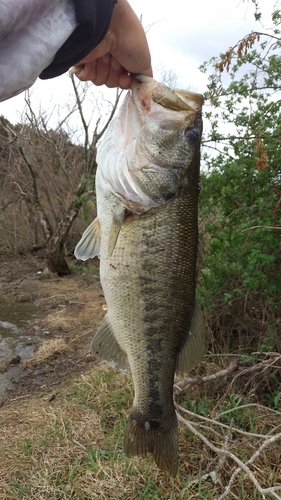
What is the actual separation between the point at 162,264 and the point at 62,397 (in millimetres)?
3424

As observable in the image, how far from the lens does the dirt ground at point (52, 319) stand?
5.46 meters

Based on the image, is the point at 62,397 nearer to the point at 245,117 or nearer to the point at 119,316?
the point at 119,316

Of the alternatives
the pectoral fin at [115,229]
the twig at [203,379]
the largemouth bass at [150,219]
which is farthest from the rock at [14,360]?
the pectoral fin at [115,229]

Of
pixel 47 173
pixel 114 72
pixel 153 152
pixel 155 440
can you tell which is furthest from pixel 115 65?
pixel 47 173

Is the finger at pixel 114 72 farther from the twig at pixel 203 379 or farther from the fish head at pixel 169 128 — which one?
the twig at pixel 203 379

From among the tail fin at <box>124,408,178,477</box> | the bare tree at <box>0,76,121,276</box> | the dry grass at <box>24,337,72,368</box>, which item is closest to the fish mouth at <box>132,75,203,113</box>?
the tail fin at <box>124,408,178,477</box>

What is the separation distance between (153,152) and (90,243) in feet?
1.83

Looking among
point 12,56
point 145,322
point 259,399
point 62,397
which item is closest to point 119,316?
point 145,322

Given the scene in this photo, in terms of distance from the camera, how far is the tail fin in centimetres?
206

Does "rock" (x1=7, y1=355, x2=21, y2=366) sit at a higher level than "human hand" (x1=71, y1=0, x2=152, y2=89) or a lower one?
lower

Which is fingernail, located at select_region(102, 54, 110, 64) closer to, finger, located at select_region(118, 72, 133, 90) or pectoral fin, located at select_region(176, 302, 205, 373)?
finger, located at select_region(118, 72, 133, 90)

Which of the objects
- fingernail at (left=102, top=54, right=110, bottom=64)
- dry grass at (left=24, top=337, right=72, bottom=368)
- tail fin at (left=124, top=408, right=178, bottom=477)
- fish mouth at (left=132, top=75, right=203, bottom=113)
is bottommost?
dry grass at (left=24, top=337, right=72, bottom=368)

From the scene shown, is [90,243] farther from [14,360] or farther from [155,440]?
[14,360]

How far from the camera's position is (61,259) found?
36.8 ft
